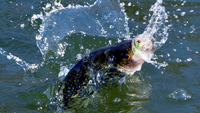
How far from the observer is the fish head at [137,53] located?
2662 millimetres

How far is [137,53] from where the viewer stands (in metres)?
2.69

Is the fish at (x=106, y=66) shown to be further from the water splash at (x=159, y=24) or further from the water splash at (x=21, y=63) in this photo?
the water splash at (x=159, y=24)

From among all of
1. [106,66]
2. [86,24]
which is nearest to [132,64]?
[106,66]

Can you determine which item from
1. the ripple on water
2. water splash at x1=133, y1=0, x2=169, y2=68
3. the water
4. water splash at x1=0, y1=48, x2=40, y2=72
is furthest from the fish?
water splash at x1=133, y1=0, x2=169, y2=68

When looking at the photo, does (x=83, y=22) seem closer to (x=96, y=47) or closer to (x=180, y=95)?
(x=96, y=47)

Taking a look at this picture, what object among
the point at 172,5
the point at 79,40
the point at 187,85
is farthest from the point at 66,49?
the point at 172,5

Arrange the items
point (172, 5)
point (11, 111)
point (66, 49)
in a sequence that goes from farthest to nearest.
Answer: point (172, 5)
point (66, 49)
point (11, 111)

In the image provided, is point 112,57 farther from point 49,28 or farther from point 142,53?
point 49,28

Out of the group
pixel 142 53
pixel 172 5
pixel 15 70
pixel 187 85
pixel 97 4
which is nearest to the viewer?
pixel 142 53

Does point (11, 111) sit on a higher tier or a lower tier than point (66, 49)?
lower

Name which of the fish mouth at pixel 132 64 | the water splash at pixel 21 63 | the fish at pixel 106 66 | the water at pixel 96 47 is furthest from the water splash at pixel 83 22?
the fish mouth at pixel 132 64

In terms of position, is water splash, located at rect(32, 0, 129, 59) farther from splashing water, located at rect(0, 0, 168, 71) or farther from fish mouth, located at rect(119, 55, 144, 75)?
fish mouth, located at rect(119, 55, 144, 75)

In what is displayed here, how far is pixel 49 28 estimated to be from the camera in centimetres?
454

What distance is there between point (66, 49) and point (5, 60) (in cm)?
97
